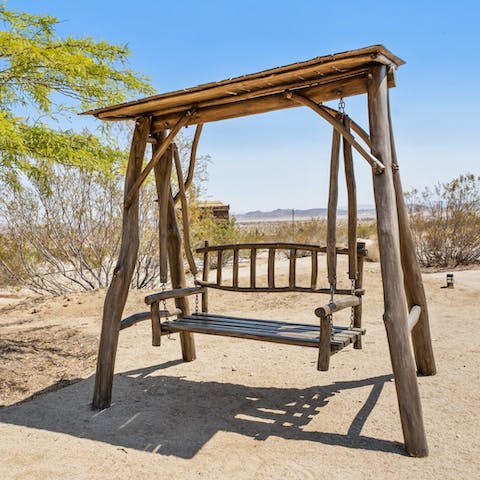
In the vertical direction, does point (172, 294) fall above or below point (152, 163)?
below

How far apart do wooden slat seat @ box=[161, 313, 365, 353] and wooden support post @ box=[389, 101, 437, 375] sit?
545mm

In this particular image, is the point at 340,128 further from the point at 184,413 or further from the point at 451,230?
the point at 451,230

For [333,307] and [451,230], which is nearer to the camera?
[333,307]

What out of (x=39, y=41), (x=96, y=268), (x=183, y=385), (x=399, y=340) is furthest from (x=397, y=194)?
(x=96, y=268)

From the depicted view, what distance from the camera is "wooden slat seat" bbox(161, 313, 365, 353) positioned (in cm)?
343

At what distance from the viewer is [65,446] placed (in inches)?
125

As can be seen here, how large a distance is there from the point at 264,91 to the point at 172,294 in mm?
1894

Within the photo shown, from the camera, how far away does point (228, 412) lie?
375 centimetres

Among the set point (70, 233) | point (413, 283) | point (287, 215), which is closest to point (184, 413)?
point (413, 283)

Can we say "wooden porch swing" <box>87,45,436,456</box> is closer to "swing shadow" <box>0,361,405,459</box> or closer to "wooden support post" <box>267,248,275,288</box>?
"wooden support post" <box>267,248,275,288</box>

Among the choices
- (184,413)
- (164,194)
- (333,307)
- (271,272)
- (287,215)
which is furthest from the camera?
(287,215)

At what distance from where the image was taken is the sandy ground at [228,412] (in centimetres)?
288

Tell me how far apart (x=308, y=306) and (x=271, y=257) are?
3.06 meters

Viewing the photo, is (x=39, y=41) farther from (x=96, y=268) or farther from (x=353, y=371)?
(x=96, y=268)
